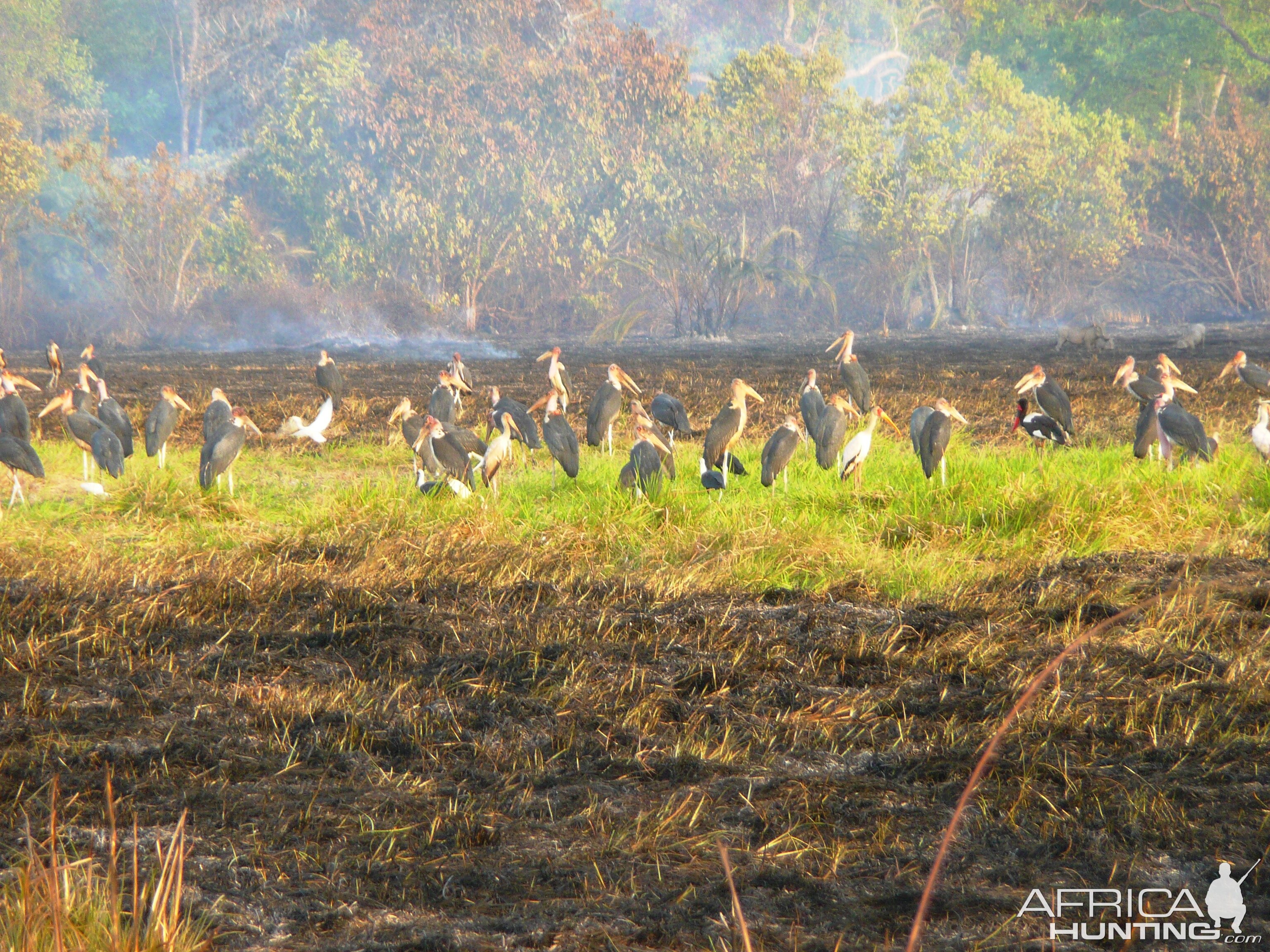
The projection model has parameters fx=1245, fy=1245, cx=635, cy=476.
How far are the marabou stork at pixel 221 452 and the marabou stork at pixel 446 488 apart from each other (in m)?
1.27

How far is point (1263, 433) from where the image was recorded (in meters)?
9.07

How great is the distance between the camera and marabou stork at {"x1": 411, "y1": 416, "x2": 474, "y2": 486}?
8.35 meters

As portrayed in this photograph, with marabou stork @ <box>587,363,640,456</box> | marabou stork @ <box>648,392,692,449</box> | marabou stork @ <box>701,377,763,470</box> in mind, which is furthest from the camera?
marabou stork @ <box>587,363,640,456</box>

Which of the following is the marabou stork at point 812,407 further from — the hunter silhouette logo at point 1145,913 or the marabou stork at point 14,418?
the hunter silhouette logo at point 1145,913

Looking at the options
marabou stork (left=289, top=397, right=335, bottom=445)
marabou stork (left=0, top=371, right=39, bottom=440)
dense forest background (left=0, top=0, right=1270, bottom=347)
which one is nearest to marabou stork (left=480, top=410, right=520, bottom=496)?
marabou stork (left=289, top=397, right=335, bottom=445)

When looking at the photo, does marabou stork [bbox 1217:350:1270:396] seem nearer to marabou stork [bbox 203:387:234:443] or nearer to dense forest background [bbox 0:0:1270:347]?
marabou stork [bbox 203:387:234:443]

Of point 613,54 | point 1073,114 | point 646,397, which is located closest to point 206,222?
point 613,54

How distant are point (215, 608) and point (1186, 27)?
1916 inches

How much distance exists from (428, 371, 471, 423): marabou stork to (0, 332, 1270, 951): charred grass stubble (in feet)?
12.6

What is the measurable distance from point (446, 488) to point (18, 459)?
117 inches

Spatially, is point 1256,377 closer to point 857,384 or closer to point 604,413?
point 857,384

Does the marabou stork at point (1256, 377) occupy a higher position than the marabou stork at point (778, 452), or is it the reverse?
the marabou stork at point (1256, 377)

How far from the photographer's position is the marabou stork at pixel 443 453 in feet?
27.4

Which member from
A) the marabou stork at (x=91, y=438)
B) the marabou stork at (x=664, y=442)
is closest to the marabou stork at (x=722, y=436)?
the marabou stork at (x=664, y=442)
